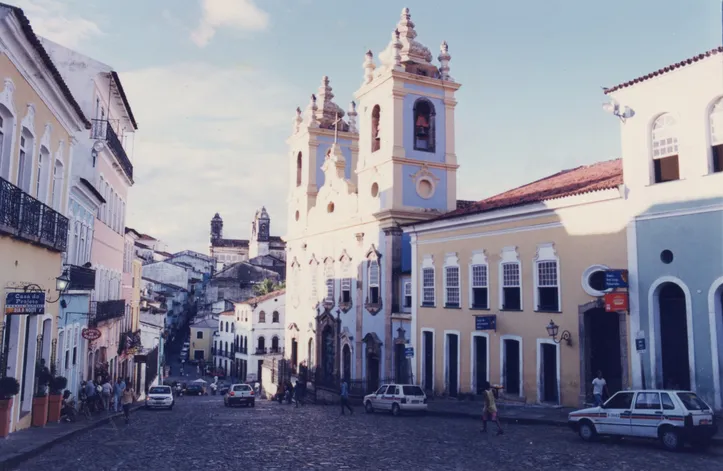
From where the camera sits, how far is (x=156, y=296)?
83938 mm

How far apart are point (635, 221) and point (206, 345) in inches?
2875

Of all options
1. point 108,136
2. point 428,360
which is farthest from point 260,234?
point 428,360

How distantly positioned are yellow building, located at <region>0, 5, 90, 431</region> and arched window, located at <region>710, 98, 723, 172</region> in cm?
1720

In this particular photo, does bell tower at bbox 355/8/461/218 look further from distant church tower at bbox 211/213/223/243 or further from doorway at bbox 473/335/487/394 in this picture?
distant church tower at bbox 211/213/223/243

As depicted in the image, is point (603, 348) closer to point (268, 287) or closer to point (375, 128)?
point (375, 128)

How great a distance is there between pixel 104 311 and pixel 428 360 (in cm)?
1439

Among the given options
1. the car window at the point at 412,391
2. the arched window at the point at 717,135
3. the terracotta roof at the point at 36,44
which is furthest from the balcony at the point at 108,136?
the arched window at the point at 717,135

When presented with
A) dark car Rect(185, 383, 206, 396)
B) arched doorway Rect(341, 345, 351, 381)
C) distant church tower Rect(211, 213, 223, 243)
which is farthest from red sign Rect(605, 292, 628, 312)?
distant church tower Rect(211, 213, 223, 243)

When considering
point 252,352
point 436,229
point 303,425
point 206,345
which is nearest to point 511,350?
point 436,229

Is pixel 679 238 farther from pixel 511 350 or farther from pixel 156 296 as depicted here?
pixel 156 296

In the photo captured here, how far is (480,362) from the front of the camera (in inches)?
1026

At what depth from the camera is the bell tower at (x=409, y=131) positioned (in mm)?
33094

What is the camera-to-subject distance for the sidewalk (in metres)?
20.1

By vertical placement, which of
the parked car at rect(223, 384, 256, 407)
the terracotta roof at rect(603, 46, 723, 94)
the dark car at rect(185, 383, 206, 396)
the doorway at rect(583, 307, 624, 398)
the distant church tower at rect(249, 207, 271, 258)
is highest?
the distant church tower at rect(249, 207, 271, 258)
